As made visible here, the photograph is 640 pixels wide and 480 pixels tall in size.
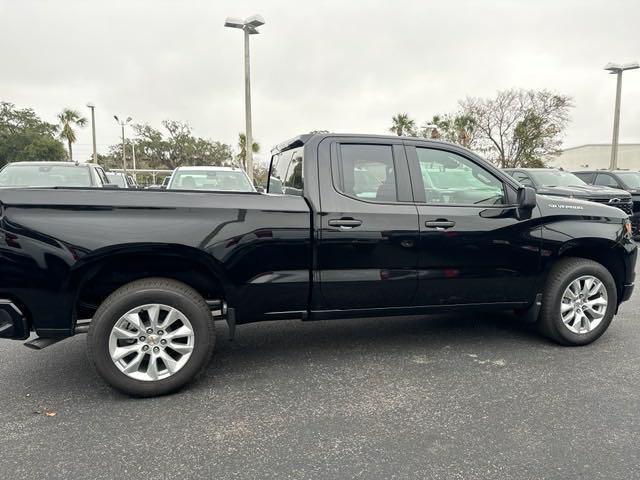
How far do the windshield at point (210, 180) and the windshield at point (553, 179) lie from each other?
22.7 ft

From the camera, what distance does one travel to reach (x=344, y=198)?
3.52 metres

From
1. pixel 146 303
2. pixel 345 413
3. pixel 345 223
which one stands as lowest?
pixel 345 413

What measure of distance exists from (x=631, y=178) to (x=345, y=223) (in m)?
11.9

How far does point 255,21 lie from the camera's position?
45.9 feet

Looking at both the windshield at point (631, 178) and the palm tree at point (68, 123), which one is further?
the palm tree at point (68, 123)

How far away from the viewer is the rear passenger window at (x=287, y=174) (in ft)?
12.2

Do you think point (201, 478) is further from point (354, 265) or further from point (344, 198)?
point (344, 198)

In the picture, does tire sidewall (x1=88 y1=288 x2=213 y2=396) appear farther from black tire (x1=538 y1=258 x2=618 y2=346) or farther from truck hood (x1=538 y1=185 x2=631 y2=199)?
truck hood (x1=538 y1=185 x2=631 y2=199)

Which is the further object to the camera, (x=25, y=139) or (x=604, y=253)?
(x=25, y=139)

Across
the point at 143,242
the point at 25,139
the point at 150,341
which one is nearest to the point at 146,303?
the point at 150,341

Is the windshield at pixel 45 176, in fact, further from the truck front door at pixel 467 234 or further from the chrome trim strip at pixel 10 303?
the truck front door at pixel 467 234

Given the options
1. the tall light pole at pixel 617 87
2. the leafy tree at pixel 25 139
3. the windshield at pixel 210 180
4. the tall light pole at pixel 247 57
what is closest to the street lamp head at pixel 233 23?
the tall light pole at pixel 247 57

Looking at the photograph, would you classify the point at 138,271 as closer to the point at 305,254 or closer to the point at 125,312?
the point at 125,312

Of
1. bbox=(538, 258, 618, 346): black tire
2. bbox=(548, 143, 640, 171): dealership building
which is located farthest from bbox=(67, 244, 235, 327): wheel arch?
bbox=(548, 143, 640, 171): dealership building
